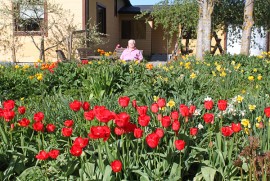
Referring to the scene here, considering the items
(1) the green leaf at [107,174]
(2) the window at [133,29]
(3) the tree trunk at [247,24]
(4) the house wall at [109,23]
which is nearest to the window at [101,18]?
(4) the house wall at [109,23]

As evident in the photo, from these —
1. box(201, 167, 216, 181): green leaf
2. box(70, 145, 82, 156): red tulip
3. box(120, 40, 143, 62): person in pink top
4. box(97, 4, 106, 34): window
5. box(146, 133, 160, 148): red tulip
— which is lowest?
box(201, 167, 216, 181): green leaf

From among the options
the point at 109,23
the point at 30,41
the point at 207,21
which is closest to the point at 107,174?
the point at 207,21

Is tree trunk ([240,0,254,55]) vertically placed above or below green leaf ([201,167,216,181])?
above

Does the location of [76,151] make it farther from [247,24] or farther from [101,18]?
[101,18]

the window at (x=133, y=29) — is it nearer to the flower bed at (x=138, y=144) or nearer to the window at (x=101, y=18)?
the window at (x=101, y=18)

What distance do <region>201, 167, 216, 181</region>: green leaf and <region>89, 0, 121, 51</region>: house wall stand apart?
51.7 feet

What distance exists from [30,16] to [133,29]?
988 cm

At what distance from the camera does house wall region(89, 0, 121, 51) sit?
1841 cm

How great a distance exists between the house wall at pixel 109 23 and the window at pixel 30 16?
2227 mm

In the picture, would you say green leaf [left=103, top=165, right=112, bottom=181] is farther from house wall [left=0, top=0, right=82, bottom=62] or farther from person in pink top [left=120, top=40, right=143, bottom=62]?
house wall [left=0, top=0, right=82, bottom=62]

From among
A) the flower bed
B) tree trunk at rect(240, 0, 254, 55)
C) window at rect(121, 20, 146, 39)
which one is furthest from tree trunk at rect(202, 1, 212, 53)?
window at rect(121, 20, 146, 39)

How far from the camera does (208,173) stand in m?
2.67

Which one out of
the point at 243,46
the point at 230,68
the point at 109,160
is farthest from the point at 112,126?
the point at 243,46

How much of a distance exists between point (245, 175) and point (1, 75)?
15.8ft
